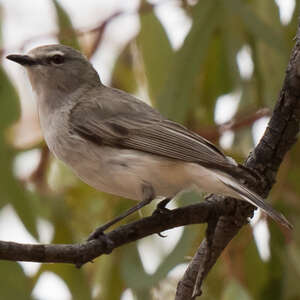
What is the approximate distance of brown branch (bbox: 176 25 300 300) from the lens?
191cm

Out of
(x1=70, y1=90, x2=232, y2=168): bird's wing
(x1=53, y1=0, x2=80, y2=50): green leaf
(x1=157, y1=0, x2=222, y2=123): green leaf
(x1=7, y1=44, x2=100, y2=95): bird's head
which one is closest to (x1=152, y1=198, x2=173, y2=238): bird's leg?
(x1=70, y1=90, x2=232, y2=168): bird's wing

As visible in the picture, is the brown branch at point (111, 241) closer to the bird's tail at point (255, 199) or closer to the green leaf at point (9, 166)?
the bird's tail at point (255, 199)

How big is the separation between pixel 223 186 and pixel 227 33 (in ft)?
4.90

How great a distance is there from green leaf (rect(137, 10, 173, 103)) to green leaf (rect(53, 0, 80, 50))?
→ 321 mm

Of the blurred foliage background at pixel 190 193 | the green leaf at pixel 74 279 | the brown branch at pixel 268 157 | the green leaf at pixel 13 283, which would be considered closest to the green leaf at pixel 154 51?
the blurred foliage background at pixel 190 193

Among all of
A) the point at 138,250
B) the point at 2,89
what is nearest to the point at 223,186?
the point at 138,250

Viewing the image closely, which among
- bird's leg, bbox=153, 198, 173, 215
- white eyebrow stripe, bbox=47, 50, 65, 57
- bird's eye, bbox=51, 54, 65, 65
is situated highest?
white eyebrow stripe, bbox=47, 50, 65, 57

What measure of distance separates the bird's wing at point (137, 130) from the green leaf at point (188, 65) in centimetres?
20

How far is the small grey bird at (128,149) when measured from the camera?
235 cm

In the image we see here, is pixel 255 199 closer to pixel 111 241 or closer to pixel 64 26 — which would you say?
pixel 111 241

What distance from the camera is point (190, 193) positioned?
2840 mm

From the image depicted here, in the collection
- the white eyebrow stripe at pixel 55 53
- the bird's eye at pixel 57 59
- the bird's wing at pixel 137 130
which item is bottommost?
the bird's wing at pixel 137 130

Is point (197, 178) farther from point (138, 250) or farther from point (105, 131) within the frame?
point (138, 250)

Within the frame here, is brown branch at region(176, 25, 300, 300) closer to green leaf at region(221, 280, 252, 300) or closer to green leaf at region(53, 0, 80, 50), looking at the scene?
green leaf at region(221, 280, 252, 300)
